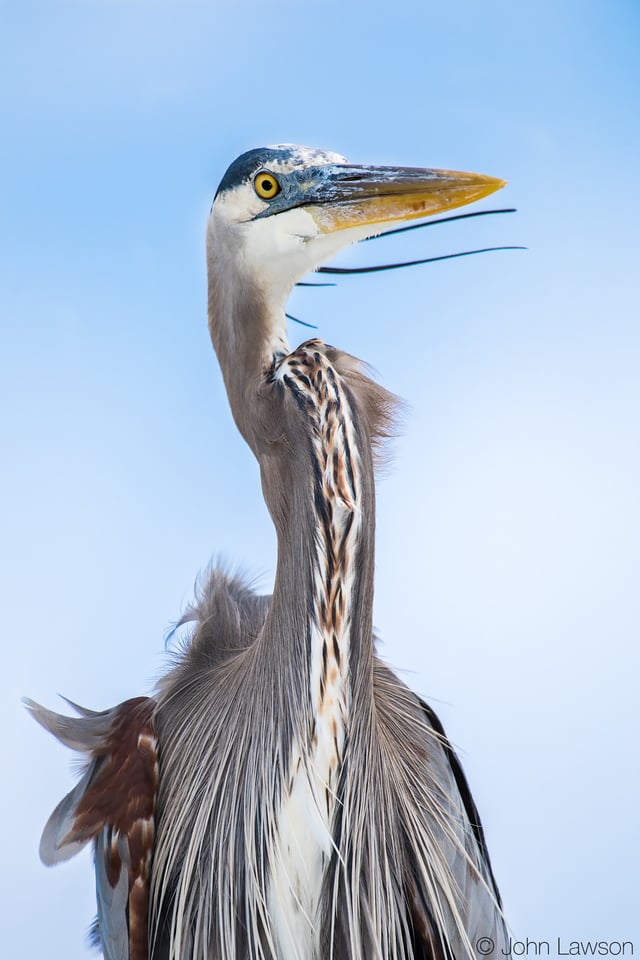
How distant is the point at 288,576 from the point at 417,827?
0.39 m

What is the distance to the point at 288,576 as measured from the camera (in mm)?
1243

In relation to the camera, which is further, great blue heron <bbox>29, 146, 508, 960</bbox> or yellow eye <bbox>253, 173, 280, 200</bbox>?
yellow eye <bbox>253, 173, 280, 200</bbox>

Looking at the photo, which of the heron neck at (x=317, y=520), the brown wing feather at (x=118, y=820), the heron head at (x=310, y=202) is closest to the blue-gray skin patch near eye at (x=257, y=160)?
the heron head at (x=310, y=202)

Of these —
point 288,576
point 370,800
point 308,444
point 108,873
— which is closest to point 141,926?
point 108,873

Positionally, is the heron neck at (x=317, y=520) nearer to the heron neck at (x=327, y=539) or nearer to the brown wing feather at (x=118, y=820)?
the heron neck at (x=327, y=539)

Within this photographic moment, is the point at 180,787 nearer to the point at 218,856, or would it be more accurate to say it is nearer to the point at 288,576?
the point at 218,856

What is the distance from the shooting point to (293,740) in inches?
48.2

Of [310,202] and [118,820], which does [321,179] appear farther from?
[118,820]

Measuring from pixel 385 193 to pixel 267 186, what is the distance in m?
0.15

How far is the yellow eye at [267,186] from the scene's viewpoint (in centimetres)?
133

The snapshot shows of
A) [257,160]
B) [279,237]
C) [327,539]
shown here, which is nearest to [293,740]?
[327,539]

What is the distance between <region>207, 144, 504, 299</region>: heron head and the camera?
1.31 meters

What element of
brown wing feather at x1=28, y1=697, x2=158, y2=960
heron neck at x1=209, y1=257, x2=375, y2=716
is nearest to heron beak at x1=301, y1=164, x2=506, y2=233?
heron neck at x1=209, y1=257, x2=375, y2=716

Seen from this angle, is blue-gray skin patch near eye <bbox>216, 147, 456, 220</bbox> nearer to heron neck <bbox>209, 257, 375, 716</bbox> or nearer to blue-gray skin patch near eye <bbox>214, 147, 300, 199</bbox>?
blue-gray skin patch near eye <bbox>214, 147, 300, 199</bbox>
